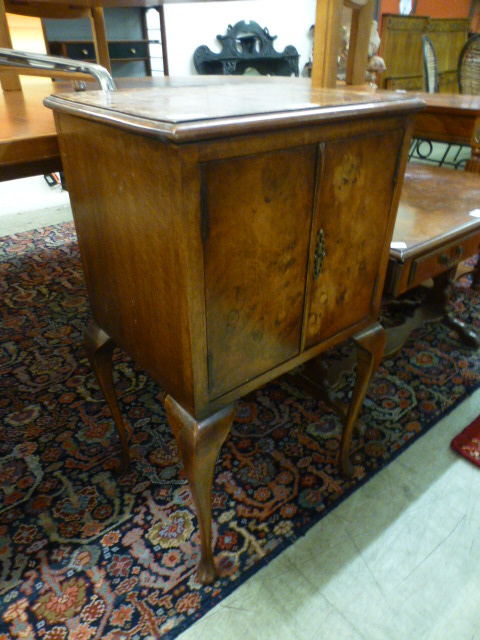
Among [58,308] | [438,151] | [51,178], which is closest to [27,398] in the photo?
[58,308]

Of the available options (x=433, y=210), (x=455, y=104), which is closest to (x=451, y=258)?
(x=433, y=210)

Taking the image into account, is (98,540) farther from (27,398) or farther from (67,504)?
(27,398)

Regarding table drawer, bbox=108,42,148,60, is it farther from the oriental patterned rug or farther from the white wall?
the oriental patterned rug

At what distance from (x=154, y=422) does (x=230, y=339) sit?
88 centimetres

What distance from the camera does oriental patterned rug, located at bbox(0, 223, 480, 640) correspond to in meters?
1.07

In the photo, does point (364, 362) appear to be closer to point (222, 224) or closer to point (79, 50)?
point (222, 224)

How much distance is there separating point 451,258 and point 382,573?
3.18ft

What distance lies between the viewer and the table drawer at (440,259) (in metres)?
1.36

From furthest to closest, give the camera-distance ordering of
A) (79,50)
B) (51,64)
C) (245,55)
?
1. (245,55)
2. (79,50)
3. (51,64)

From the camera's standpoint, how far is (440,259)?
144 centimetres

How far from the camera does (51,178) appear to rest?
4.14m

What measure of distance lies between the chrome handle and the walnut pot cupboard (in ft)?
0.69

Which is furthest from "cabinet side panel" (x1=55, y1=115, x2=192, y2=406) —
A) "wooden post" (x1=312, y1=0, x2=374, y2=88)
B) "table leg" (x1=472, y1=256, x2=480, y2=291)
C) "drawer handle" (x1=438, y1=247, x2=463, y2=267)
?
"table leg" (x1=472, y1=256, x2=480, y2=291)

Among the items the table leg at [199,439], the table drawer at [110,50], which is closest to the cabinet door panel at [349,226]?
the table leg at [199,439]
